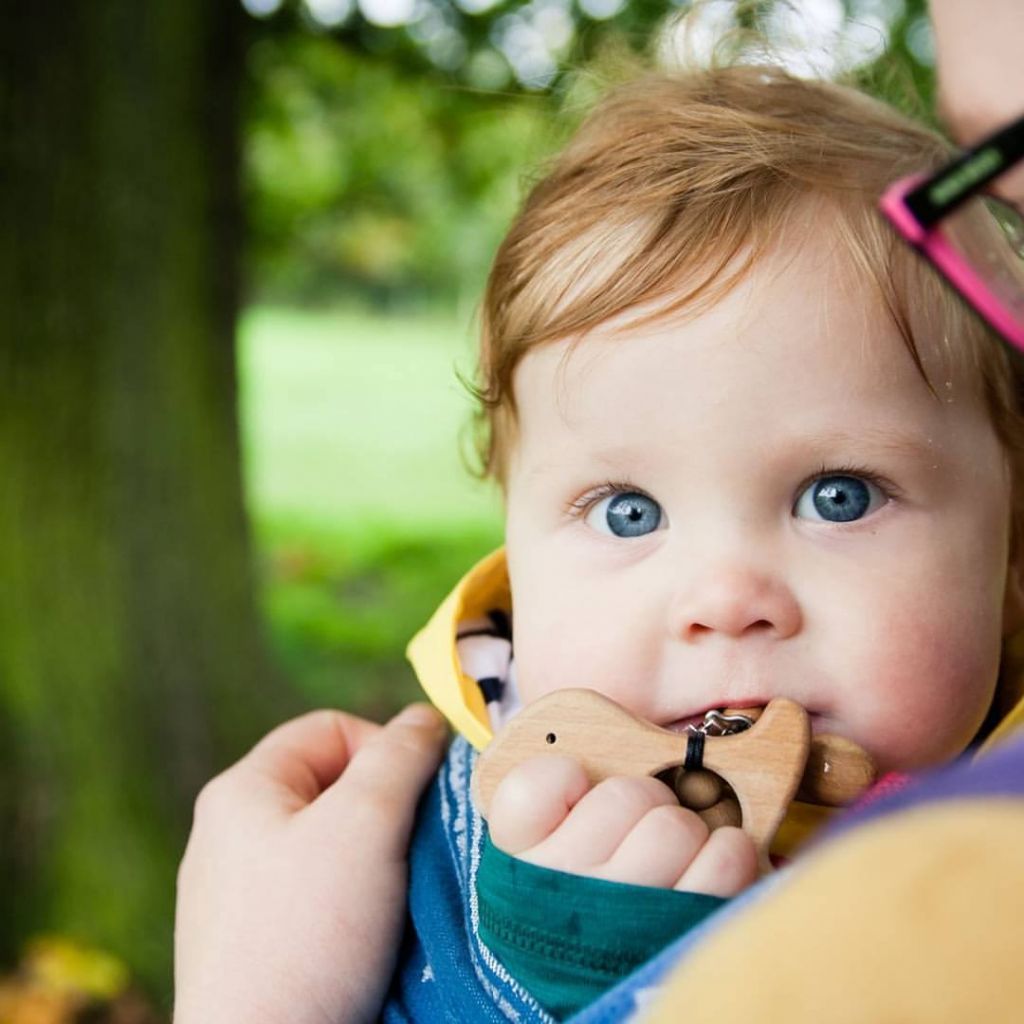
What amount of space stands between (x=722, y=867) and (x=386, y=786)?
593mm

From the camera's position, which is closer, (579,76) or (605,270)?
(605,270)

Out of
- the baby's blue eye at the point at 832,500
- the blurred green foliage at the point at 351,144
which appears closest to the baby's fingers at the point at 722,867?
the baby's blue eye at the point at 832,500

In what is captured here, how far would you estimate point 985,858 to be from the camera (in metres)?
0.56

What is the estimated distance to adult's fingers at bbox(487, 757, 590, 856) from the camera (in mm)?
1132

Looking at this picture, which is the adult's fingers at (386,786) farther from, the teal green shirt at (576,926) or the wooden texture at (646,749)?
the teal green shirt at (576,926)

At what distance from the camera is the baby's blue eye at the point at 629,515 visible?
4.61ft

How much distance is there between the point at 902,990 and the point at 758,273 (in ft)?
3.10

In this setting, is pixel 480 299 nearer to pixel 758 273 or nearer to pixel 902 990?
pixel 758 273

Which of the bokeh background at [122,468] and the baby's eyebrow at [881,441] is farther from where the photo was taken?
the bokeh background at [122,468]

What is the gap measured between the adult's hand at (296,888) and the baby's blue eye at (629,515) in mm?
415

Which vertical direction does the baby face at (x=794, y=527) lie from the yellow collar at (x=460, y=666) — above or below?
above

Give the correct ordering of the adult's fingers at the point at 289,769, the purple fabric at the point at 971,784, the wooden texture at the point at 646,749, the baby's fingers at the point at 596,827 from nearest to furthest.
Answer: the purple fabric at the point at 971,784 < the baby's fingers at the point at 596,827 < the wooden texture at the point at 646,749 < the adult's fingers at the point at 289,769

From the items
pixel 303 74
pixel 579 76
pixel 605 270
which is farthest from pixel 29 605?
pixel 303 74

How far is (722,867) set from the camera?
1.06 metres
